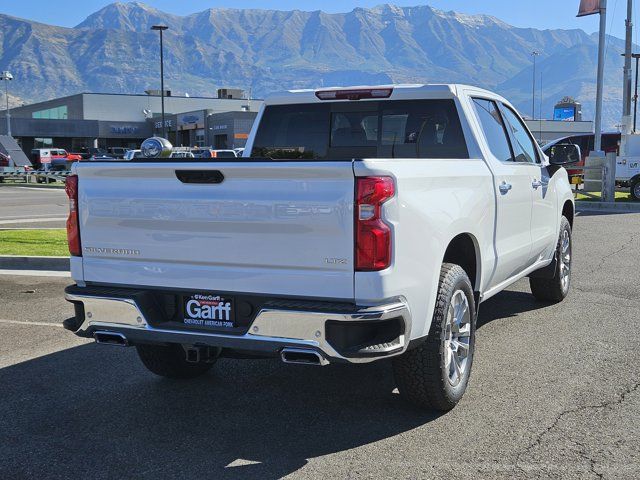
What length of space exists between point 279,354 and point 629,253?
917cm

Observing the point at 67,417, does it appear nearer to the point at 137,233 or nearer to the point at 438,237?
the point at 137,233

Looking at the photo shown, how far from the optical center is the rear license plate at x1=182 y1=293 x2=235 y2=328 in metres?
3.89

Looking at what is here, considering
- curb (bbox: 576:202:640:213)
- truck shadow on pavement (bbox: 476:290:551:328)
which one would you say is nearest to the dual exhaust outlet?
truck shadow on pavement (bbox: 476:290:551:328)

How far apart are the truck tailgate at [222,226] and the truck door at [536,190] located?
9.32 ft

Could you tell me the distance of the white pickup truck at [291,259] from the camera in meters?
3.59

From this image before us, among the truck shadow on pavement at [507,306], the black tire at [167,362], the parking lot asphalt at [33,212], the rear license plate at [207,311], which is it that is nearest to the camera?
the rear license plate at [207,311]

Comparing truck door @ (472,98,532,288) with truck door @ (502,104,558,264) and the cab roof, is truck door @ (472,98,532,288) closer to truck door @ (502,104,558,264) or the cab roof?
truck door @ (502,104,558,264)

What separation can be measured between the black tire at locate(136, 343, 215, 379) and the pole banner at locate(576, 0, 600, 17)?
2346 centimetres

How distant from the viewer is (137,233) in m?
4.05

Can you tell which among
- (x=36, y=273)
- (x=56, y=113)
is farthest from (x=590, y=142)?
(x=56, y=113)

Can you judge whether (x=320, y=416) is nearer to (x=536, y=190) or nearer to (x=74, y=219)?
(x=74, y=219)

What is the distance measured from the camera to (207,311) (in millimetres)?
3934

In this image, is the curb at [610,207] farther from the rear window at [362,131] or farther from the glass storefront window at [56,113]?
the glass storefront window at [56,113]

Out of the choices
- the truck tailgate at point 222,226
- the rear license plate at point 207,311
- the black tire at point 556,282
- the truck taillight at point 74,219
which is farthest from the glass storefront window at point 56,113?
the rear license plate at point 207,311
